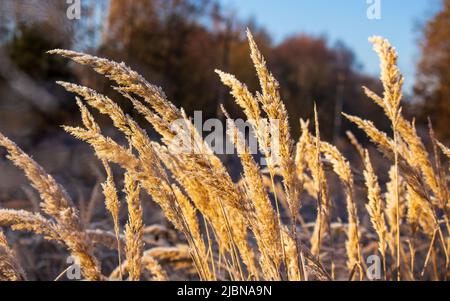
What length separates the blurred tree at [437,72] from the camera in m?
11.2

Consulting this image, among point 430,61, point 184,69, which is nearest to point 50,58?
point 184,69

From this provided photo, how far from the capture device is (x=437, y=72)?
12.2 metres

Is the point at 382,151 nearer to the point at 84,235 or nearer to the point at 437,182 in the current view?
the point at 437,182

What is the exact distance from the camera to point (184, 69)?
1355 cm

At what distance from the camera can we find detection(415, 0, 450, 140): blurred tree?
36.7 ft

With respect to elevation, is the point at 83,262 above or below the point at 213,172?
below

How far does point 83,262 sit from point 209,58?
14498 millimetres

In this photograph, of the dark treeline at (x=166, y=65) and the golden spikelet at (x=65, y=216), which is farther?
the dark treeline at (x=166, y=65)

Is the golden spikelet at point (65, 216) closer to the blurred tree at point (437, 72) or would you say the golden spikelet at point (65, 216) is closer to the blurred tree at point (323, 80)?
the blurred tree at point (437, 72)

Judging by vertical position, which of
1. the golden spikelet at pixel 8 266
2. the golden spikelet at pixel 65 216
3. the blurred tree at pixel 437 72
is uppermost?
the blurred tree at pixel 437 72

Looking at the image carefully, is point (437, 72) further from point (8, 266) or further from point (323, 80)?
point (8, 266)

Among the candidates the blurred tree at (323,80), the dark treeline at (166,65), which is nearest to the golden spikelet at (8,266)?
the dark treeline at (166,65)

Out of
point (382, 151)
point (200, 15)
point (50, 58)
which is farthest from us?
point (200, 15)
